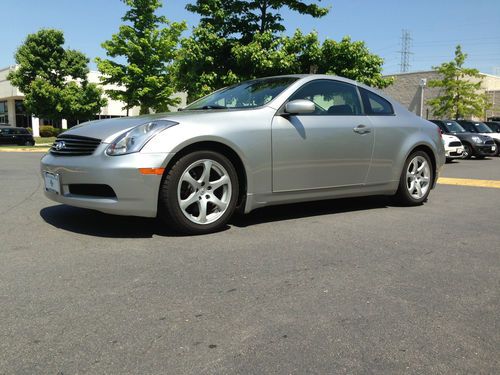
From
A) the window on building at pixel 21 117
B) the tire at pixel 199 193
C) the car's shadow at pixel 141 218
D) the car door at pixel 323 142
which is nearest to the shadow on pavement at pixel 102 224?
the car's shadow at pixel 141 218

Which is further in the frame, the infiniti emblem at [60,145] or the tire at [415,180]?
the tire at [415,180]

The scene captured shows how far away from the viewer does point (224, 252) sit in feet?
12.6

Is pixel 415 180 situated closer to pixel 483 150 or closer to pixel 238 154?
pixel 238 154

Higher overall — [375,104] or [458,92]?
[458,92]

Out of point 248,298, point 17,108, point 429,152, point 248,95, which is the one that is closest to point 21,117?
point 17,108

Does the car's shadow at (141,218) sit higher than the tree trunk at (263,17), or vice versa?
the tree trunk at (263,17)

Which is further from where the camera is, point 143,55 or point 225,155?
point 143,55

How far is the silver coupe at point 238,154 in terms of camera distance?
405cm

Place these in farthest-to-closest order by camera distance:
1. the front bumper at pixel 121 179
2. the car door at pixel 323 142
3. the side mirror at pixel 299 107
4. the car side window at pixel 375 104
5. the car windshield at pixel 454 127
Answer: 1. the car windshield at pixel 454 127
2. the car side window at pixel 375 104
3. the car door at pixel 323 142
4. the side mirror at pixel 299 107
5. the front bumper at pixel 121 179

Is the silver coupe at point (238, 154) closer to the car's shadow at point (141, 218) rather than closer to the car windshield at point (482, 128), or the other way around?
the car's shadow at point (141, 218)

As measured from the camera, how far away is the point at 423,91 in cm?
3891

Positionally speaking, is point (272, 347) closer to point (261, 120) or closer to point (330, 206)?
point (261, 120)

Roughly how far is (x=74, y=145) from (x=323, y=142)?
2457 millimetres

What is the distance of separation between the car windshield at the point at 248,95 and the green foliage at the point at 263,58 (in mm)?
11456
